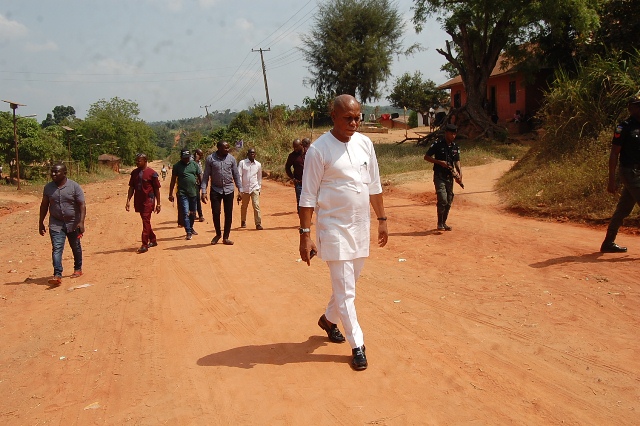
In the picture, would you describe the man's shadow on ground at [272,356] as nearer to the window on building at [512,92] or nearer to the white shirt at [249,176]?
the white shirt at [249,176]

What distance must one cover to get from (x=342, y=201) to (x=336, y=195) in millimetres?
66

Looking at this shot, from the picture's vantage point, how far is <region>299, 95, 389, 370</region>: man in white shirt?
4.51m

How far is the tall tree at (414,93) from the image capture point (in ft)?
181

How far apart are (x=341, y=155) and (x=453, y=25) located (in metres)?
26.5

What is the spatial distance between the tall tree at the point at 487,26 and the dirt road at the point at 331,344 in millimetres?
16191

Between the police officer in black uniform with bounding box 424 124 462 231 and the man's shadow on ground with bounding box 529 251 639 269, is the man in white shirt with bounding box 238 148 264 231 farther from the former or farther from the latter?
the man's shadow on ground with bounding box 529 251 639 269

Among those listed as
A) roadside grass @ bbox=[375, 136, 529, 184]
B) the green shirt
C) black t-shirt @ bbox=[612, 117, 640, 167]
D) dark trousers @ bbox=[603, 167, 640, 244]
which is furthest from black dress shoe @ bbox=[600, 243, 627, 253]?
roadside grass @ bbox=[375, 136, 529, 184]

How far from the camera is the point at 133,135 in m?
76.3

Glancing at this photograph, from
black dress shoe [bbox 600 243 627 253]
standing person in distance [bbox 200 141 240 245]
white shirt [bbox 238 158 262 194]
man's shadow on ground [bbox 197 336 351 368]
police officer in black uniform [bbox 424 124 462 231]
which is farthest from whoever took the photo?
white shirt [bbox 238 158 262 194]

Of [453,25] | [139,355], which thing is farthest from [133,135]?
[139,355]

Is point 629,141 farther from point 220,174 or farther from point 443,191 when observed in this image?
point 220,174

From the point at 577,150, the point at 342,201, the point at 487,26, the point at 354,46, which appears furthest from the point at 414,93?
the point at 342,201

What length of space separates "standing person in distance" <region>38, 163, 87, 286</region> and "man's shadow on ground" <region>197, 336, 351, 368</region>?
14.3 feet

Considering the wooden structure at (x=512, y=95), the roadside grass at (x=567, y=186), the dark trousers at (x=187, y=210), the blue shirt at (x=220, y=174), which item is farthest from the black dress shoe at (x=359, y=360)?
the wooden structure at (x=512, y=95)
